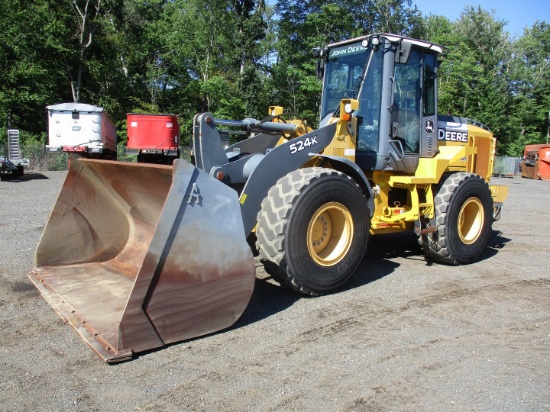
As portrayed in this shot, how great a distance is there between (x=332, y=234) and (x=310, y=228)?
57 centimetres

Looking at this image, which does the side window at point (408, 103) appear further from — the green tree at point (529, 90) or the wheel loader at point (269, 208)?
the green tree at point (529, 90)

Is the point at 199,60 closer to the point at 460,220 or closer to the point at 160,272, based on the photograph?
the point at 460,220

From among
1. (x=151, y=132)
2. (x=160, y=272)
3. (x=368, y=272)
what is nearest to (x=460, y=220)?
(x=368, y=272)

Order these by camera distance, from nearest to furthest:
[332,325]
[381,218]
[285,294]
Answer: [332,325] → [285,294] → [381,218]

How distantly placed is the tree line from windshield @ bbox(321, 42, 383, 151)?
22.6 metres

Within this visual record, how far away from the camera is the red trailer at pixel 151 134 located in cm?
2308

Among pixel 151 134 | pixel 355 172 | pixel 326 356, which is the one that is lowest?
pixel 326 356

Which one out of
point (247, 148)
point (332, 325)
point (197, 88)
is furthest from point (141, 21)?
point (332, 325)

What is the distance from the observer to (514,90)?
43.3 metres

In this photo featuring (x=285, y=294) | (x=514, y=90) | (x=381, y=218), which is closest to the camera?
(x=285, y=294)

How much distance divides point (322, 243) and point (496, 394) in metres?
2.30

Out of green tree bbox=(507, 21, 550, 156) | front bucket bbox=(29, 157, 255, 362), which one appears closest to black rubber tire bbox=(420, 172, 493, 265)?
front bucket bbox=(29, 157, 255, 362)

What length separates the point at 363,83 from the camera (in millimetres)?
6105

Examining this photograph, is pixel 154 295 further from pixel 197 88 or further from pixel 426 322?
pixel 197 88
